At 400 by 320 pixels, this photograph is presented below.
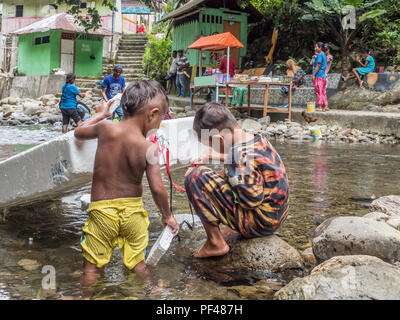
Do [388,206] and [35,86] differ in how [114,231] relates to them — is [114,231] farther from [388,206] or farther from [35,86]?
[35,86]

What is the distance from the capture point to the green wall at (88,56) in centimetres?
2534

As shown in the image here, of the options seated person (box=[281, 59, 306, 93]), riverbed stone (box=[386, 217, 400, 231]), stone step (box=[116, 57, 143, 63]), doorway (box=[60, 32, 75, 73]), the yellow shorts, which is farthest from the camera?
stone step (box=[116, 57, 143, 63])

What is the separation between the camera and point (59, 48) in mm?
24672

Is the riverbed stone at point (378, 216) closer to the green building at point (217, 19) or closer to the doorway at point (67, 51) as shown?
the green building at point (217, 19)

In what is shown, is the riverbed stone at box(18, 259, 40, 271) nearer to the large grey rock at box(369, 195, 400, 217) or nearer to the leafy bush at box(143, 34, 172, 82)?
the large grey rock at box(369, 195, 400, 217)

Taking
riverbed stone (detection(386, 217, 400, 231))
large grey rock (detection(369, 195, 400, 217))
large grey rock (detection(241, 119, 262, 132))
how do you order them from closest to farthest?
riverbed stone (detection(386, 217, 400, 231)) < large grey rock (detection(369, 195, 400, 217)) < large grey rock (detection(241, 119, 262, 132))

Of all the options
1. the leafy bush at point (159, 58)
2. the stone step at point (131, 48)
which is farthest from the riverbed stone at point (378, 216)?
the stone step at point (131, 48)

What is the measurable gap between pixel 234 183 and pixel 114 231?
0.76 meters

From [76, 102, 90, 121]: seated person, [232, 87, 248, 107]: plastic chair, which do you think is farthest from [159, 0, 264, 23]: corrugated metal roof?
[76, 102, 90, 121]: seated person

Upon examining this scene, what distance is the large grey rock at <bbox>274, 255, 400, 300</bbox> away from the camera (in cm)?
182

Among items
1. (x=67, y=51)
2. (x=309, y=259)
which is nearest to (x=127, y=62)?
(x=67, y=51)

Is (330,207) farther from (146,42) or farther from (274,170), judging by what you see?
(146,42)

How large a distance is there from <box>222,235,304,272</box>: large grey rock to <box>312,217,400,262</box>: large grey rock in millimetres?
161
